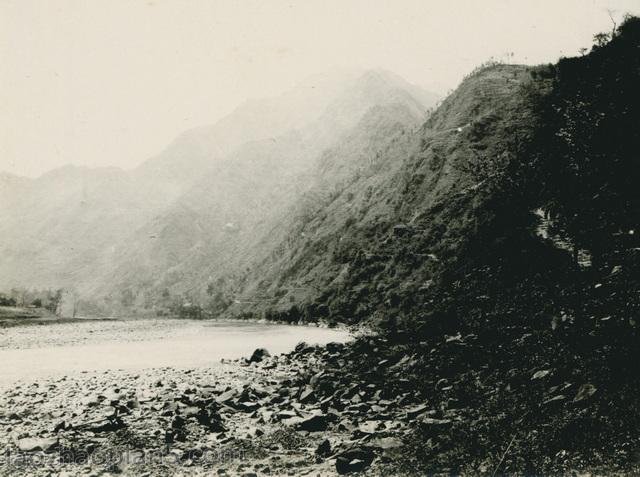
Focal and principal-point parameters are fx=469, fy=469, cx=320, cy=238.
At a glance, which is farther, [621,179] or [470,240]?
[470,240]

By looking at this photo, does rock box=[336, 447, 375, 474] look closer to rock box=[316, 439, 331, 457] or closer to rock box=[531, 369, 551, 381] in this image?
rock box=[316, 439, 331, 457]

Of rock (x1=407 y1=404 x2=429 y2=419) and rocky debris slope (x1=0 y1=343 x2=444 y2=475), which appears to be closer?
rocky debris slope (x1=0 y1=343 x2=444 y2=475)

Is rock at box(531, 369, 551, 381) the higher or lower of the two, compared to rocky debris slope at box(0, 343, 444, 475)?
higher

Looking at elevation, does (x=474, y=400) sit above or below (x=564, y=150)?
below

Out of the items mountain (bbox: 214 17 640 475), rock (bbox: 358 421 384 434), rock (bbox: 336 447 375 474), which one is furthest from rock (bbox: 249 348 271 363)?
rock (bbox: 336 447 375 474)

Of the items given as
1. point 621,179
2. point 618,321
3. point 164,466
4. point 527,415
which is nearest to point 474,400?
point 527,415

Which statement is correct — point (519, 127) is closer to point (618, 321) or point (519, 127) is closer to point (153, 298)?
point (618, 321)

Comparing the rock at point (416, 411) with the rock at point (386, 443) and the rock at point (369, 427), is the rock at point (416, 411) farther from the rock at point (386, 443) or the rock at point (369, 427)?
the rock at point (386, 443)
